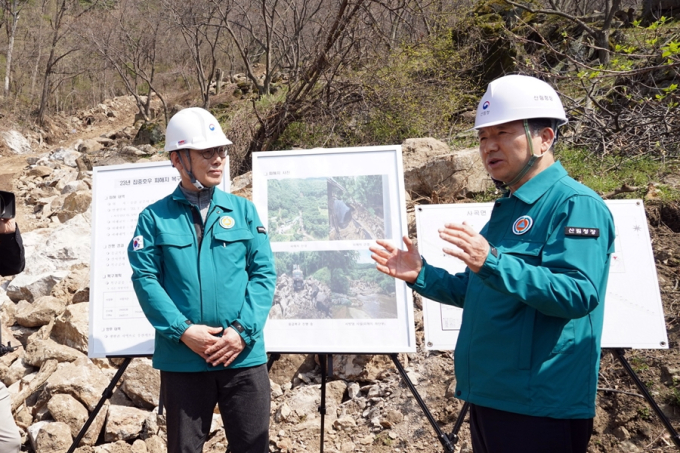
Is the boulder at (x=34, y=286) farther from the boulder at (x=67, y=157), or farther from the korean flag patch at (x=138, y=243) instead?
the boulder at (x=67, y=157)

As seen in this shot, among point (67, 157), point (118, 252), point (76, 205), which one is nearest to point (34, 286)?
point (76, 205)

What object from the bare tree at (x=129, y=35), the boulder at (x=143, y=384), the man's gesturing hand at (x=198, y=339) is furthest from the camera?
the bare tree at (x=129, y=35)

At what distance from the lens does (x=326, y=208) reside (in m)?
3.48

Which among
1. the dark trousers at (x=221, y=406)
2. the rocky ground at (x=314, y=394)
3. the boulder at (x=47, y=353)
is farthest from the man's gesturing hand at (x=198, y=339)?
the boulder at (x=47, y=353)

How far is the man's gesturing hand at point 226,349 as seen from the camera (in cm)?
244

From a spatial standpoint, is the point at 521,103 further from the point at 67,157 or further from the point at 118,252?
the point at 67,157

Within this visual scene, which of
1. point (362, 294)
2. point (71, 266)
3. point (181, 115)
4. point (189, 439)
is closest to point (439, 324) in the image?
point (362, 294)

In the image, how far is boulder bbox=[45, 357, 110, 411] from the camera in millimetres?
4070

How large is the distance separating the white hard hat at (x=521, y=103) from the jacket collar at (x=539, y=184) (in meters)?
0.15

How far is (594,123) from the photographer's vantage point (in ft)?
21.3

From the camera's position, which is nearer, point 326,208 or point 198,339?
point 198,339

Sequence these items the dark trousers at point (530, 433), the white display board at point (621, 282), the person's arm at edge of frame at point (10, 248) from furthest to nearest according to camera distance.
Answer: the white display board at point (621, 282) < the person's arm at edge of frame at point (10, 248) < the dark trousers at point (530, 433)

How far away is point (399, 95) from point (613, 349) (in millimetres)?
5450

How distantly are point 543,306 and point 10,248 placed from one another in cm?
244
